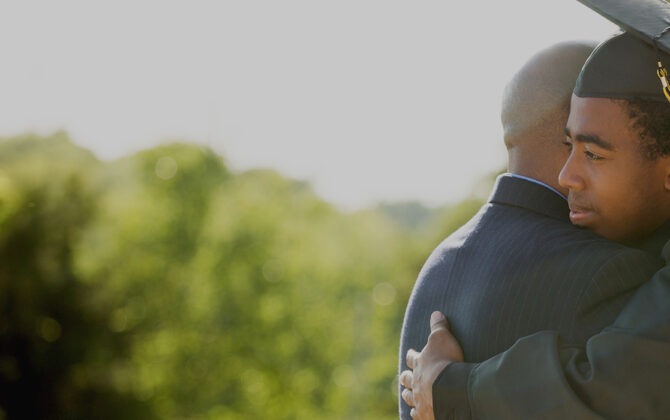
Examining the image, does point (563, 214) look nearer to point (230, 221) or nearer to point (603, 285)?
point (603, 285)

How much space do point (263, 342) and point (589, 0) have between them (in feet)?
108

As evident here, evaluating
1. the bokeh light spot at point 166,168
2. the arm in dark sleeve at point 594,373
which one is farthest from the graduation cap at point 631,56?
the bokeh light spot at point 166,168

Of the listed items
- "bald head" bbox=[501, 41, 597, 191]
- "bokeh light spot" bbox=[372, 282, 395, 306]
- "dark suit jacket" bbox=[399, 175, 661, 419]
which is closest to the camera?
"dark suit jacket" bbox=[399, 175, 661, 419]

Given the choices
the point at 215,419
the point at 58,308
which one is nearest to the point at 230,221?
the point at 215,419

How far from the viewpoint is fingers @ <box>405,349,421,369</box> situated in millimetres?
2705

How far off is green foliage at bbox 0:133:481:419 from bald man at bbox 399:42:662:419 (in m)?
23.3

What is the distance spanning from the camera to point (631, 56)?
242 cm

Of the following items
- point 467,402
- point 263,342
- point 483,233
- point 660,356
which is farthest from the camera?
point 263,342

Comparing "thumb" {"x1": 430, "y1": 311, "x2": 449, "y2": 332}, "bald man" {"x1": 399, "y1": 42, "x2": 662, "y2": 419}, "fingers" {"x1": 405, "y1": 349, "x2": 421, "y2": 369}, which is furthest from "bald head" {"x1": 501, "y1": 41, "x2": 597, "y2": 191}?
"fingers" {"x1": 405, "y1": 349, "x2": 421, "y2": 369}

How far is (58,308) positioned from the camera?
2544 centimetres

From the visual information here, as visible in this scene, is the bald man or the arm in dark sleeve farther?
the bald man

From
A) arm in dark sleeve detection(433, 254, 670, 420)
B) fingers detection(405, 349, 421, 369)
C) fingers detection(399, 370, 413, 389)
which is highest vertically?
arm in dark sleeve detection(433, 254, 670, 420)

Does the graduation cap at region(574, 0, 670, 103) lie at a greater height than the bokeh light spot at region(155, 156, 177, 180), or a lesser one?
greater

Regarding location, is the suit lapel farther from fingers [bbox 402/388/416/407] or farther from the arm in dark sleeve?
fingers [bbox 402/388/416/407]
